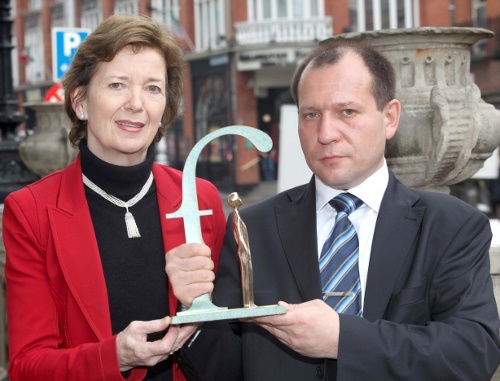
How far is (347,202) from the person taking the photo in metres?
2.35

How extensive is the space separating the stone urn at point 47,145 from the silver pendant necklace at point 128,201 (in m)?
→ 6.03

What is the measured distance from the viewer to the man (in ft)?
6.90

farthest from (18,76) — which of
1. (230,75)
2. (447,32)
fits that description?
(447,32)

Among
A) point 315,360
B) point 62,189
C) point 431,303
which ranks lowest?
point 315,360

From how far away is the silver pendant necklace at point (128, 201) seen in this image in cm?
271

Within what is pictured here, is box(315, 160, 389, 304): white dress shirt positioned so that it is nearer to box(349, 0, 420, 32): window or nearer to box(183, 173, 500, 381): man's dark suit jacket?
box(183, 173, 500, 381): man's dark suit jacket

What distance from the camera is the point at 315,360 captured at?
2.29 m

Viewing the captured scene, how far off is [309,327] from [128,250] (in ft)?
2.82

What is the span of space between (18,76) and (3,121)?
3244cm

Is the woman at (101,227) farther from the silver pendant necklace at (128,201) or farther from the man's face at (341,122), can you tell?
the man's face at (341,122)

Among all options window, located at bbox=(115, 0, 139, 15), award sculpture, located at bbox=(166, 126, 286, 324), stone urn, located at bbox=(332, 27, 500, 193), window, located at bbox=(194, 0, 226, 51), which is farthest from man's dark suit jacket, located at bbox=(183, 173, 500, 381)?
window, located at bbox=(115, 0, 139, 15)

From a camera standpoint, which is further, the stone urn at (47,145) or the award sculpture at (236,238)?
the stone urn at (47,145)

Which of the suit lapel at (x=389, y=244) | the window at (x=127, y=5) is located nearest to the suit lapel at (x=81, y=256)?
the suit lapel at (x=389, y=244)

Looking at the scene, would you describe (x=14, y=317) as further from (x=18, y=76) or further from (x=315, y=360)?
(x=18, y=76)
